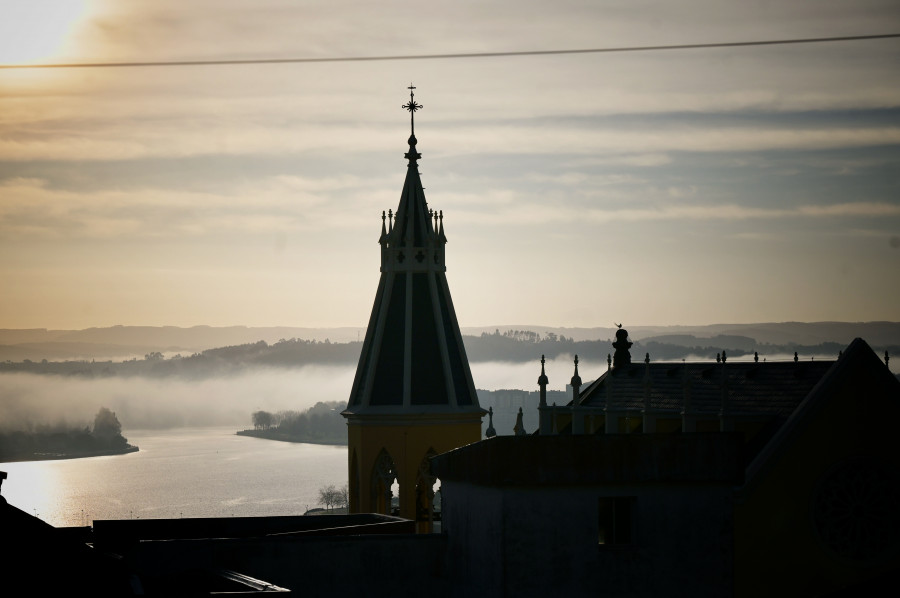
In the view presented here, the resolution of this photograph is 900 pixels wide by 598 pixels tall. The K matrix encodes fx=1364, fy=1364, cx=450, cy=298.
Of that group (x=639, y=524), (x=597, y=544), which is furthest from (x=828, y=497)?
(x=597, y=544)

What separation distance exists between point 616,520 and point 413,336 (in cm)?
2082

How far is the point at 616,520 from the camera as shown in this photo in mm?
31031

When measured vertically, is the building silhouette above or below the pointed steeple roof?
below

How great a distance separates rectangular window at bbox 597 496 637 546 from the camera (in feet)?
101

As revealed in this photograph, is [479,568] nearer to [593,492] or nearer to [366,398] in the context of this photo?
[593,492]

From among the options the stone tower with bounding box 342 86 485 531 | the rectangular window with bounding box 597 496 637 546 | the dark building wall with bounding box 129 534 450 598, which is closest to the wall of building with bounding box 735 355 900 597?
the rectangular window with bounding box 597 496 637 546

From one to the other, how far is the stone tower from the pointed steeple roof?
0.12ft

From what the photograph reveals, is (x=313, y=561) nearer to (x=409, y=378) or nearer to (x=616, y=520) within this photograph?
(x=616, y=520)

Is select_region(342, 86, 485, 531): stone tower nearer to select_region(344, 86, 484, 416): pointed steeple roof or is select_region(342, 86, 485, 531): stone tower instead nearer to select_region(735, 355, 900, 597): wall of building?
select_region(344, 86, 484, 416): pointed steeple roof

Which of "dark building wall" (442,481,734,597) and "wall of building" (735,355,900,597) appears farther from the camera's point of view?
"wall of building" (735,355,900,597)

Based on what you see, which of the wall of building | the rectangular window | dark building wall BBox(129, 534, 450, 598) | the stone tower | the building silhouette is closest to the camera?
the building silhouette

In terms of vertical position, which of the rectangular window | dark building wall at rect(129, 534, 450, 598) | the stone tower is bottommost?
dark building wall at rect(129, 534, 450, 598)

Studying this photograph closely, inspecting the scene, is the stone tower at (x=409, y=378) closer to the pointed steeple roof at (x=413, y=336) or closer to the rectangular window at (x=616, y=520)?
the pointed steeple roof at (x=413, y=336)

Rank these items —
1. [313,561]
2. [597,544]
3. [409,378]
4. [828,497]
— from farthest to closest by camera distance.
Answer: [409,378], [313,561], [828,497], [597,544]
